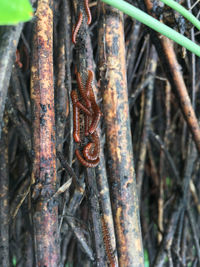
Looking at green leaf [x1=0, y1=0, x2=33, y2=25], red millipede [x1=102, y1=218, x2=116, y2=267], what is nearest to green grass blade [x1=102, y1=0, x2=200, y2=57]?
green leaf [x1=0, y1=0, x2=33, y2=25]

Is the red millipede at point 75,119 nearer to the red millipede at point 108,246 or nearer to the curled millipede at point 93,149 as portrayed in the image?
the curled millipede at point 93,149

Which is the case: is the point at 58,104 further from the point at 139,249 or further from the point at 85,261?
the point at 85,261

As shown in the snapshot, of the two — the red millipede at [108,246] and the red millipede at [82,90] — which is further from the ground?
the red millipede at [82,90]

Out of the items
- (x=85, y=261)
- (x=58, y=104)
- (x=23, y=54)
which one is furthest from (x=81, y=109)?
(x=85, y=261)

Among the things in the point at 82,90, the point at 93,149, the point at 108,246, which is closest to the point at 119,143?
the point at 93,149

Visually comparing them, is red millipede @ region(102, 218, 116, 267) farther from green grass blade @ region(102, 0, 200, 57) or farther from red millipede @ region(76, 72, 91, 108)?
green grass blade @ region(102, 0, 200, 57)

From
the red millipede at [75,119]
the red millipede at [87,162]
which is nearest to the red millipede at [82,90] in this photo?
the red millipede at [75,119]

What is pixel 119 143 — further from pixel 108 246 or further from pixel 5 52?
pixel 5 52

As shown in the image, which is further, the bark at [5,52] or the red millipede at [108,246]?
the red millipede at [108,246]
